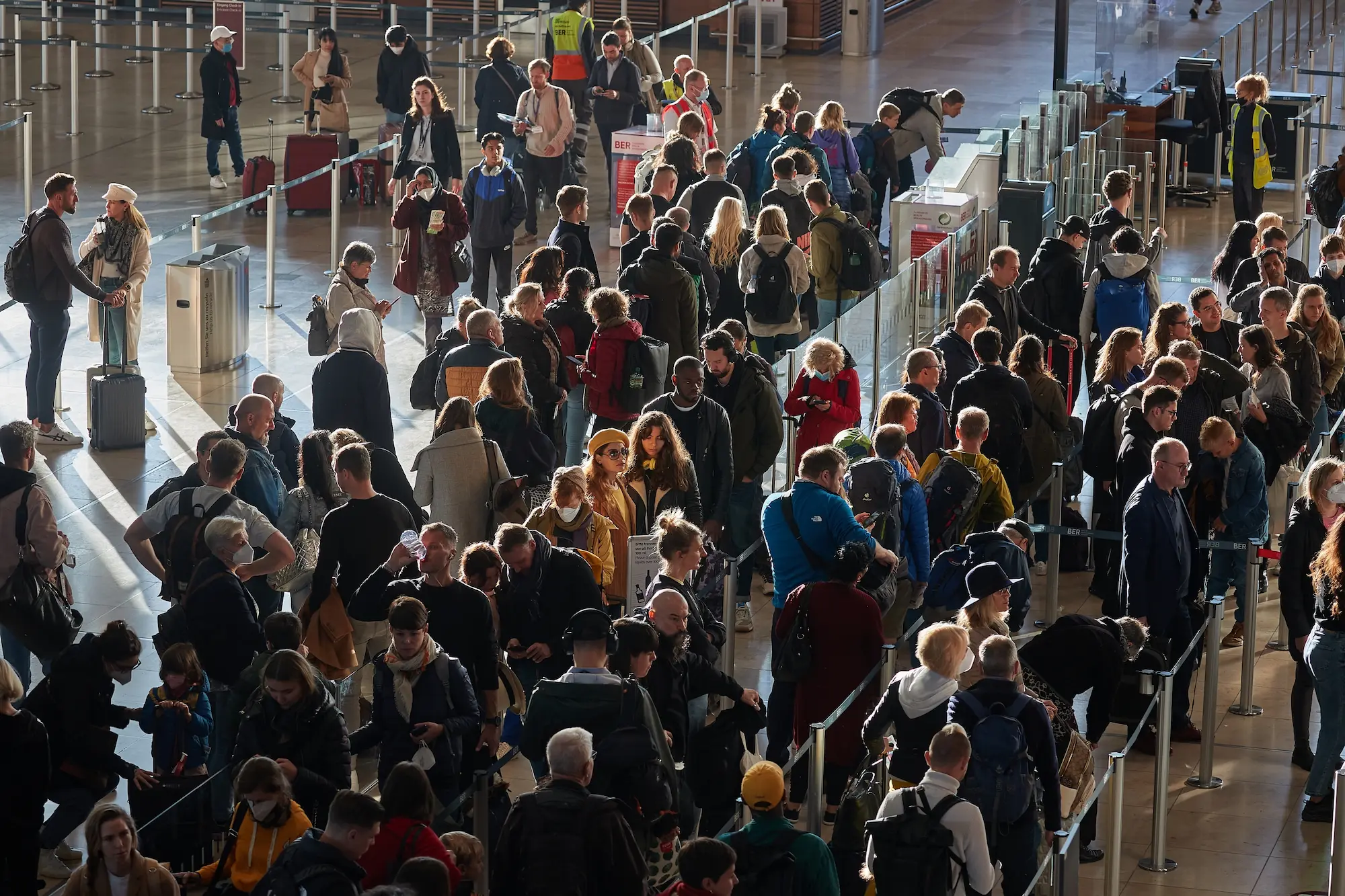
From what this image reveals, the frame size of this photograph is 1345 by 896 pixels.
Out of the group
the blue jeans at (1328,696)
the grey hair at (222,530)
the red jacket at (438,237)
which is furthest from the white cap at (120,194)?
the blue jeans at (1328,696)

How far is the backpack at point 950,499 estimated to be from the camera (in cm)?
1054

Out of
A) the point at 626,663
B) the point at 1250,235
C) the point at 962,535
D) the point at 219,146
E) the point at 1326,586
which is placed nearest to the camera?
the point at 626,663

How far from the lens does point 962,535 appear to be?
10.7 m

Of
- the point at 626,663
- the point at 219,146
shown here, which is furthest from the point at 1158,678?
the point at 219,146

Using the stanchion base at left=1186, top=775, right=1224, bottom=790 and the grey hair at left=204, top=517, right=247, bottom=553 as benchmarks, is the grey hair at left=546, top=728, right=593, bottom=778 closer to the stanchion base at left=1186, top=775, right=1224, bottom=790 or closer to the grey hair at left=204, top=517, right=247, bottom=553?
the grey hair at left=204, top=517, right=247, bottom=553

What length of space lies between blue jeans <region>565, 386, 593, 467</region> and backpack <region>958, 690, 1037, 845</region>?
5.61 metres

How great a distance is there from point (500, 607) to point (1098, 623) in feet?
8.23

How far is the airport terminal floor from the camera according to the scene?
32.3 feet

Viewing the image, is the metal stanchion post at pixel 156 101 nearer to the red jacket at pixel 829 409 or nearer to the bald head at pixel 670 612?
the red jacket at pixel 829 409

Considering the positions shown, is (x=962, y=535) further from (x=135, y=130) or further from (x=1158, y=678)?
(x=135, y=130)

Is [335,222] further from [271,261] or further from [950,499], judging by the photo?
[950,499]

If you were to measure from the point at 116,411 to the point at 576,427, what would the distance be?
3.34 metres

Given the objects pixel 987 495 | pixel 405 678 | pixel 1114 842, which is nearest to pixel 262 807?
pixel 405 678

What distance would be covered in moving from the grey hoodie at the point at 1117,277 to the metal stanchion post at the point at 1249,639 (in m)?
3.79
